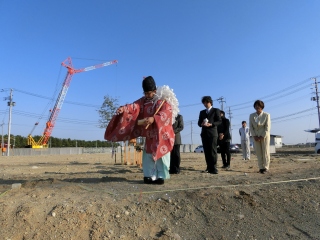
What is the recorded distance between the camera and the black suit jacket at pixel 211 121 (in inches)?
260

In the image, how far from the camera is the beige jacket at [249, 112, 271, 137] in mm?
6715

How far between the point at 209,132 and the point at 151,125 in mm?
2016

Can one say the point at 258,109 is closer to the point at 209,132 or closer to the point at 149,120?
the point at 209,132

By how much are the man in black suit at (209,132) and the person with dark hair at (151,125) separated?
1.45m

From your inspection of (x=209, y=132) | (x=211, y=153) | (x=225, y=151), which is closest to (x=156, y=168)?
(x=211, y=153)

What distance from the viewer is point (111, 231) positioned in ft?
10.1

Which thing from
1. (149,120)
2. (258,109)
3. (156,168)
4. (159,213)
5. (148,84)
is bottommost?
(159,213)

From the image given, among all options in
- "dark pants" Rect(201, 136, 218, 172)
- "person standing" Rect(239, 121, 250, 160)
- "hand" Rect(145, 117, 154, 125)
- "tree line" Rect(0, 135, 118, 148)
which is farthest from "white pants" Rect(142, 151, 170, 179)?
"tree line" Rect(0, 135, 118, 148)

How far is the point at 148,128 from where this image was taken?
5.05m

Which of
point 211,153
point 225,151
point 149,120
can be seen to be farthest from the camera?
point 225,151

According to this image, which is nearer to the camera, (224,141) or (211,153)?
(211,153)

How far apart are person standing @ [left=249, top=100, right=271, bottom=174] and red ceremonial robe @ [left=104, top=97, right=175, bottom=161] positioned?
2.64 m

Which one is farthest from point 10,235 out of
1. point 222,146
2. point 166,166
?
point 222,146

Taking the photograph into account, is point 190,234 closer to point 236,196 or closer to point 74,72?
point 236,196
